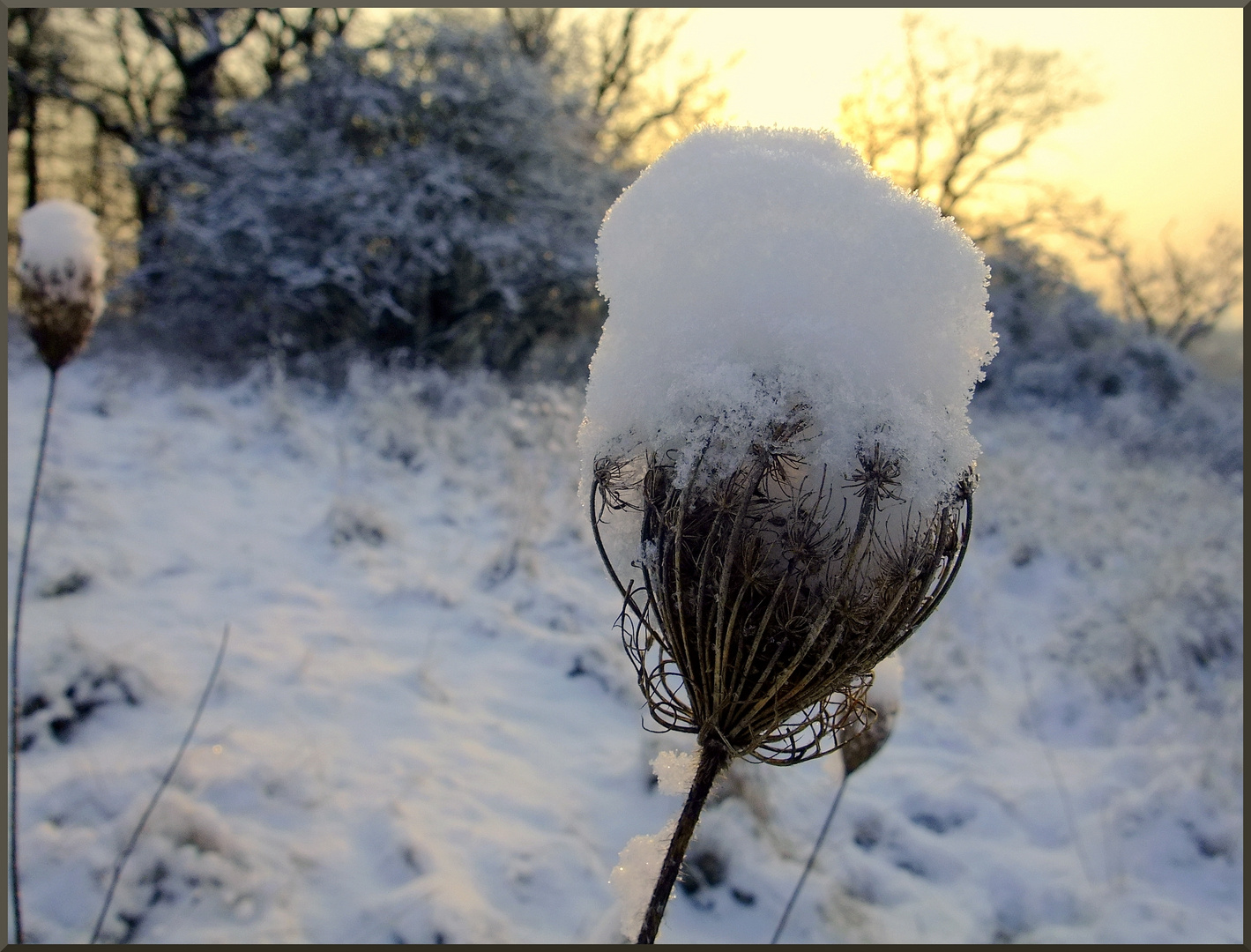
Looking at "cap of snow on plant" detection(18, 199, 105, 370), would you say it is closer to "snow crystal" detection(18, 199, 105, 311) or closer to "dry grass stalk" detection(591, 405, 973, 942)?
"snow crystal" detection(18, 199, 105, 311)

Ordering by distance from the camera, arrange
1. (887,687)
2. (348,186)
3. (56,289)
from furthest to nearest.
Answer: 1. (348,186)
2. (56,289)
3. (887,687)

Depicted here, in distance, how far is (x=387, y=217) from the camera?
873 cm

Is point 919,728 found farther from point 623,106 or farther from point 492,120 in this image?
point 623,106

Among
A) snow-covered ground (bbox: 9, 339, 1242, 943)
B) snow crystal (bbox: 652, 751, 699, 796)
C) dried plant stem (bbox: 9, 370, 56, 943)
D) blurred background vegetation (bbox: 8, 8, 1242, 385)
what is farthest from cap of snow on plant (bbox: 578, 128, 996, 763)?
blurred background vegetation (bbox: 8, 8, 1242, 385)

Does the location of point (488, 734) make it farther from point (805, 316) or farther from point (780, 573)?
point (805, 316)

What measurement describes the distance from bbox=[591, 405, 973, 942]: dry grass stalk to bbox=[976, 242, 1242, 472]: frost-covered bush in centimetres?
1214

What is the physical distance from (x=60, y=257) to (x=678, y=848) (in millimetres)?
2976

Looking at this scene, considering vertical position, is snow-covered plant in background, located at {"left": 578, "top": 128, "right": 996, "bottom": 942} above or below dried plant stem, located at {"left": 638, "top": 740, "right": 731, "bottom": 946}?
above

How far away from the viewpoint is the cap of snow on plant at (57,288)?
2.46m

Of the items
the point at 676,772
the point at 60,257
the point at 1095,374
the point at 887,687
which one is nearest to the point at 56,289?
the point at 60,257

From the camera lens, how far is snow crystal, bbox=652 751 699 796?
3.29 feet

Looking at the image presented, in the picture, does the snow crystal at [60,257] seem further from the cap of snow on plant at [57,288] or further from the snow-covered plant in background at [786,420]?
the snow-covered plant in background at [786,420]

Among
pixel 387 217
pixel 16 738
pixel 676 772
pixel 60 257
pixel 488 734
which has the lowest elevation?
pixel 488 734

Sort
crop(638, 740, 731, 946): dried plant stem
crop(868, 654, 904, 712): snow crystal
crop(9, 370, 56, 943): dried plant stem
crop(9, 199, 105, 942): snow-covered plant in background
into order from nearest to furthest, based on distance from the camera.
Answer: crop(638, 740, 731, 946): dried plant stem
crop(9, 370, 56, 943): dried plant stem
crop(868, 654, 904, 712): snow crystal
crop(9, 199, 105, 942): snow-covered plant in background
